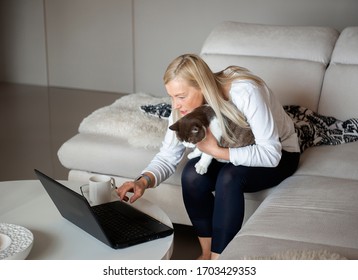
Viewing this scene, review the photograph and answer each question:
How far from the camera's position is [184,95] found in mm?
2123

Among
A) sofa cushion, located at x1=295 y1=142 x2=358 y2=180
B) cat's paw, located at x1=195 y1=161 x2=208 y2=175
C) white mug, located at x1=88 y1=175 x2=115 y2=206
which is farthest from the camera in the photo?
sofa cushion, located at x1=295 y1=142 x2=358 y2=180

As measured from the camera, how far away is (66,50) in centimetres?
561

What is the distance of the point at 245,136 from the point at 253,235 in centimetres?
46

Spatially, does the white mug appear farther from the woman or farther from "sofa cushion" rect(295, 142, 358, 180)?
"sofa cushion" rect(295, 142, 358, 180)

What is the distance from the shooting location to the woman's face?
83.0 inches

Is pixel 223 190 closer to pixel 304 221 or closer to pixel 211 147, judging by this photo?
pixel 211 147

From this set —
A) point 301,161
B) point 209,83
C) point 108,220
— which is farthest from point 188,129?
point 301,161

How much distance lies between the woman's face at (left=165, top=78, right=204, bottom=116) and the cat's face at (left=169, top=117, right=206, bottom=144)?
0.24 feet

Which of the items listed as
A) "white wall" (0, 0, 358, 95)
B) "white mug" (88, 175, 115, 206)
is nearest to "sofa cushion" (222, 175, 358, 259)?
"white mug" (88, 175, 115, 206)

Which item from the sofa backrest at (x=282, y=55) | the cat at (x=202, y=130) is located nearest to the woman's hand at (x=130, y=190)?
the cat at (x=202, y=130)

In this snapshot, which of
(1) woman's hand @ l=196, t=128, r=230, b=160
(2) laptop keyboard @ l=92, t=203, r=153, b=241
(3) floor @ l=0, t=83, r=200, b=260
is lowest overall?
(3) floor @ l=0, t=83, r=200, b=260

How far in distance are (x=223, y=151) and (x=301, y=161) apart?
510 millimetres
